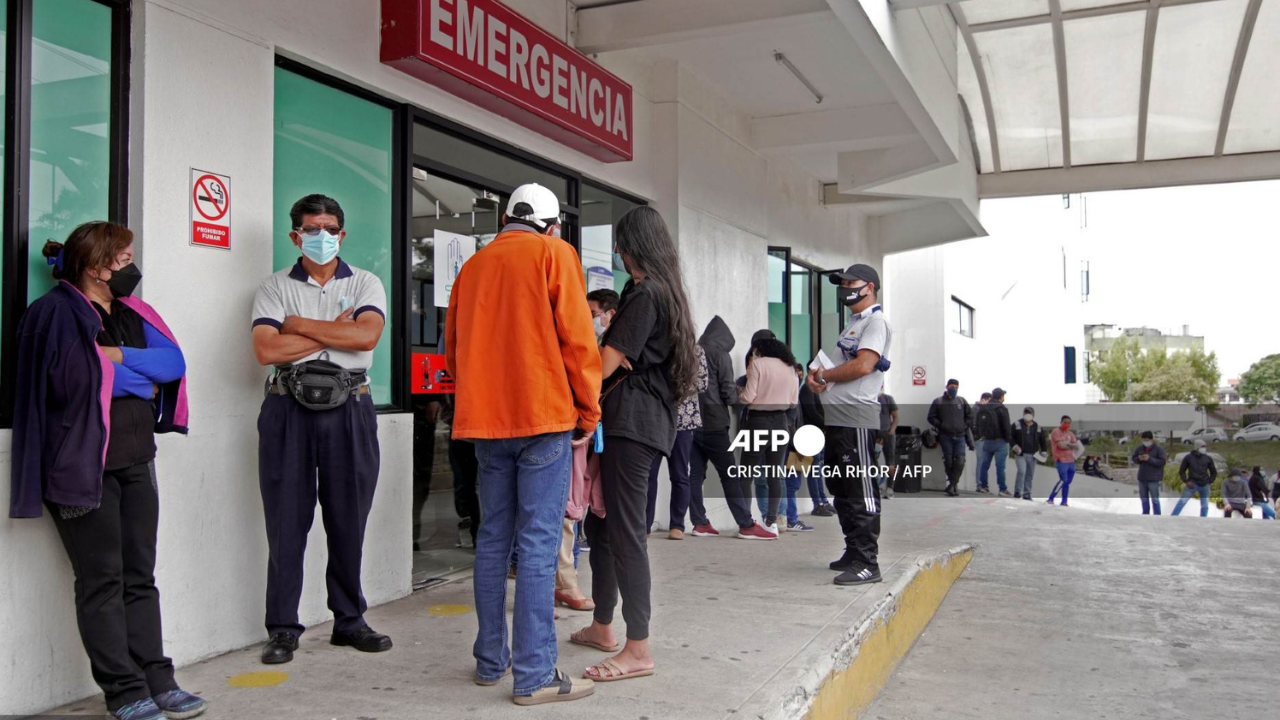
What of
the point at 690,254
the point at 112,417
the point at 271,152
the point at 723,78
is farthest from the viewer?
the point at 723,78

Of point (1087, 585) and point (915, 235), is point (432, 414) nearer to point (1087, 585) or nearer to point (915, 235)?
point (1087, 585)

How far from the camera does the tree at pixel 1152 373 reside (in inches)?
2729

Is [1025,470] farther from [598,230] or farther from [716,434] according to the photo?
[598,230]

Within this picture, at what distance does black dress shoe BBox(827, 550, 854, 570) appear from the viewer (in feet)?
17.8

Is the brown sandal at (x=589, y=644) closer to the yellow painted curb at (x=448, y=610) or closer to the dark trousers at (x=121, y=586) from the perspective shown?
the yellow painted curb at (x=448, y=610)

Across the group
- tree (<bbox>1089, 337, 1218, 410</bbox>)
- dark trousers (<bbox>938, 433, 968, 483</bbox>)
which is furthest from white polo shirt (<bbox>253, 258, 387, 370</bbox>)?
tree (<bbox>1089, 337, 1218, 410</bbox>)

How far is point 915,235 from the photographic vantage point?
1391 centimetres

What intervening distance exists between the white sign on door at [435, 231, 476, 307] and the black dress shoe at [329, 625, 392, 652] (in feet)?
6.84

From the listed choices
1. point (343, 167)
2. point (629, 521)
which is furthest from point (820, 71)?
point (629, 521)

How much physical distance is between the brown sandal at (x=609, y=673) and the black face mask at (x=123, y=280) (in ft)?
6.80

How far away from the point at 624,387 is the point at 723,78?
5810 mm

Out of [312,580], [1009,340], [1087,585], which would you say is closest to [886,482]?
[1087,585]

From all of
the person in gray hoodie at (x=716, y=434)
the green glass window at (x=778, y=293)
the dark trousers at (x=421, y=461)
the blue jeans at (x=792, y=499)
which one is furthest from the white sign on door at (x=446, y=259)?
the green glass window at (x=778, y=293)

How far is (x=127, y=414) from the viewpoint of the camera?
306cm
